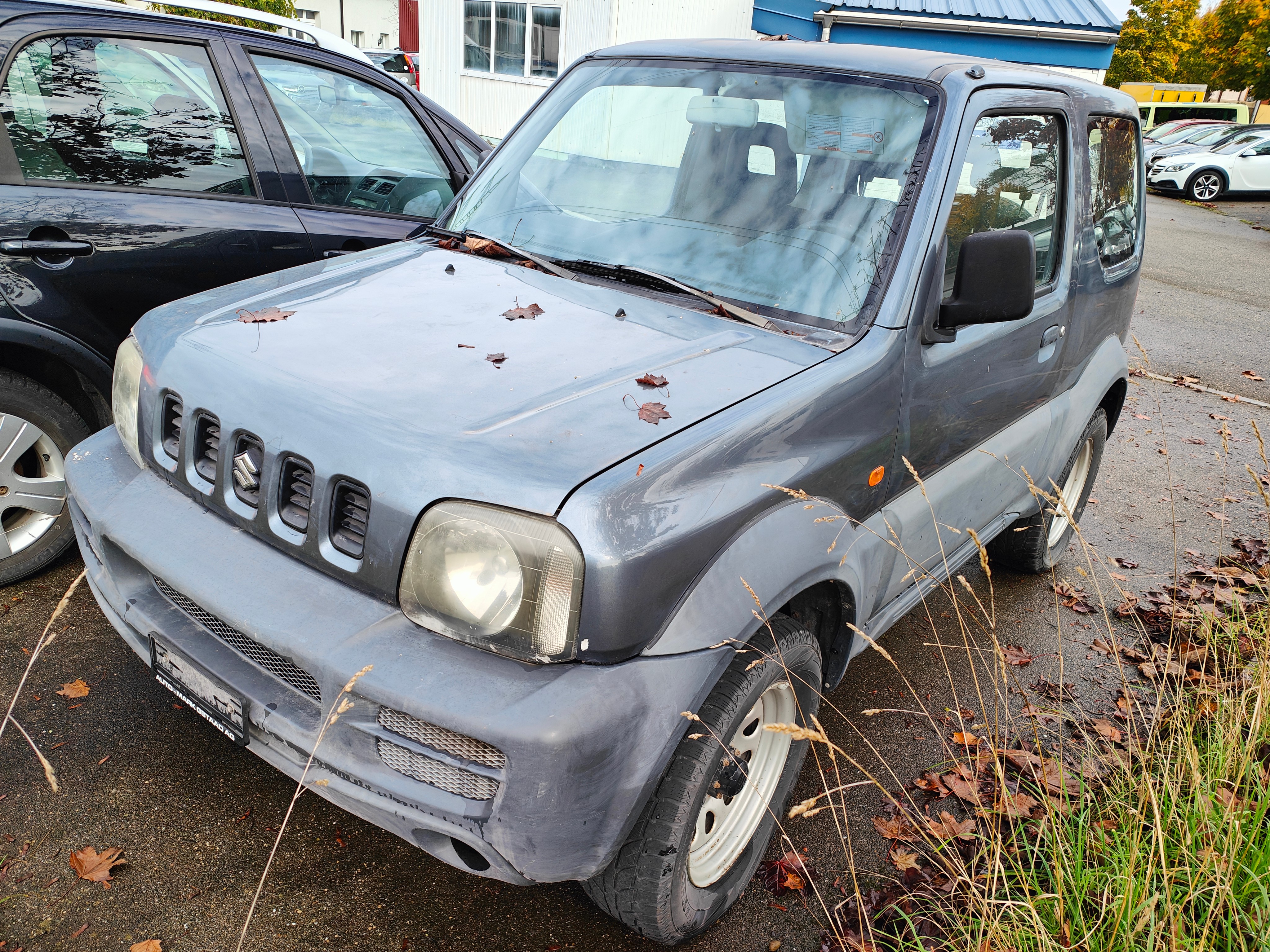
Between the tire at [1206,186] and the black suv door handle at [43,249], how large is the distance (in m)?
27.1

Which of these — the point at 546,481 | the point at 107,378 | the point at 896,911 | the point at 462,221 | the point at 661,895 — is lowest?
the point at 896,911

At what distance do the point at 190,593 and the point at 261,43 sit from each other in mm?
2797

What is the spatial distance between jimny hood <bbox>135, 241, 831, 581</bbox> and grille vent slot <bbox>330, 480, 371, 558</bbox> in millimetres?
60

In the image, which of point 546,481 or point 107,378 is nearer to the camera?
point 546,481

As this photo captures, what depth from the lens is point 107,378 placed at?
3.54 metres

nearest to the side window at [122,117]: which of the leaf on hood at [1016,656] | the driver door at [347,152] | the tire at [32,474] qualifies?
the driver door at [347,152]

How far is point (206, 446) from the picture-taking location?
93.5 inches

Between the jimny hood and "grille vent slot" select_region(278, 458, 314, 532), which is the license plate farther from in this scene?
the jimny hood

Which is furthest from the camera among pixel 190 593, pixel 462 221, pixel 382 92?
pixel 382 92

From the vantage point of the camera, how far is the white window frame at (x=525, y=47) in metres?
17.1

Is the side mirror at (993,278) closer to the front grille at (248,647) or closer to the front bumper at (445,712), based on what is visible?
the front bumper at (445,712)

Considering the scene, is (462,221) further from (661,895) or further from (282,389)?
(661,895)

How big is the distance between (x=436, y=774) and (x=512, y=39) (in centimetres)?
1870

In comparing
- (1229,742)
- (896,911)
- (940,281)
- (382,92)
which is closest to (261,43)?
(382,92)
